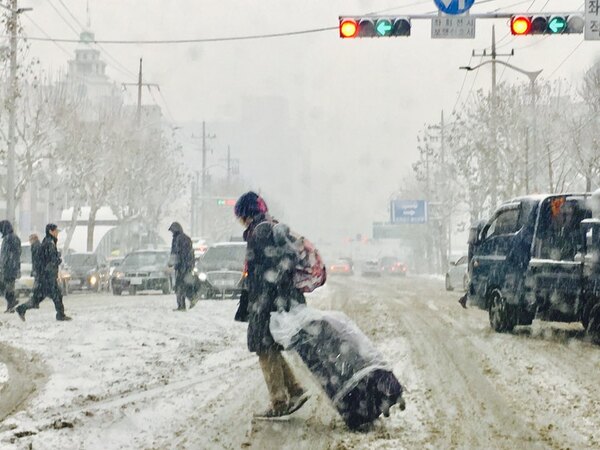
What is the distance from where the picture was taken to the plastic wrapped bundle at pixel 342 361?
25.9 ft

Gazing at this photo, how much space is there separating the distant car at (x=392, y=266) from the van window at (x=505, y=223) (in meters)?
60.8

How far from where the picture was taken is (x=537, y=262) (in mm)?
15688

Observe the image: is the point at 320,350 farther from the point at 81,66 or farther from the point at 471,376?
the point at 81,66

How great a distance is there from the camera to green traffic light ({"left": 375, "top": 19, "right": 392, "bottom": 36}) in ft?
61.4

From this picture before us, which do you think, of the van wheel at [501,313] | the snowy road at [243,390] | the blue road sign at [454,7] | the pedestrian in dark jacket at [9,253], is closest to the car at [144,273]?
the pedestrian in dark jacket at [9,253]

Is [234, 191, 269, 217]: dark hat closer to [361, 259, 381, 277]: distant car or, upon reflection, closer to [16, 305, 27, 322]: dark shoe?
[16, 305, 27, 322]: dark shoe

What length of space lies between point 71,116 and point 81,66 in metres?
139

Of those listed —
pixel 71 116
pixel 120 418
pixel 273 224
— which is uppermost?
pixel 71 116

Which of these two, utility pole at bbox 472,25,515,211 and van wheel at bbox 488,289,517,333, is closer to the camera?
van wheel at bbox 488,289,517,333

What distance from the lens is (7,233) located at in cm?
2095

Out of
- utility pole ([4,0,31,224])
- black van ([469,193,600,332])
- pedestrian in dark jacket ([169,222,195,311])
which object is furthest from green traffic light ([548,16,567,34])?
utility pole ([4,0,31,224])

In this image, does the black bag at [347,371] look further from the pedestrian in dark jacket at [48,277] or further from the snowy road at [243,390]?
the pedestrian in dark jacket at [48,277]

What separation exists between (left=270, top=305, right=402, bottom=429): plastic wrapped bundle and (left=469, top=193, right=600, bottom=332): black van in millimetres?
7278

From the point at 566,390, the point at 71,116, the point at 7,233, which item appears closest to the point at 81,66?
the point at 71,116
